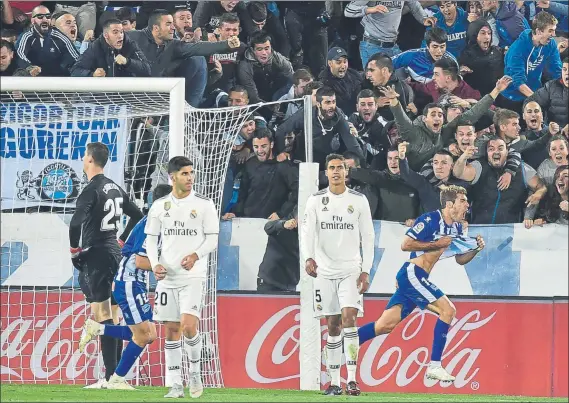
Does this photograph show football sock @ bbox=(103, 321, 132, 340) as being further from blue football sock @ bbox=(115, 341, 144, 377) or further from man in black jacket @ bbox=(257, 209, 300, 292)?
man in black jacket @ bbox=(257, 209, 300, 292)

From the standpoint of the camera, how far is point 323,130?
39.4ft

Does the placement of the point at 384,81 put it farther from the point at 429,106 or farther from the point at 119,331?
the point at 119,331

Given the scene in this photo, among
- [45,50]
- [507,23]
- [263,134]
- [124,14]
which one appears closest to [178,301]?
[263,134]

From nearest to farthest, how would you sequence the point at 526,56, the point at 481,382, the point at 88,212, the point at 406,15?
the point at 88,212, the point at 481,382, the point at 526,56, the point at 406,15

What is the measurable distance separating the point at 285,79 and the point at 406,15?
172cm

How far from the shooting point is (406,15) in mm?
13438

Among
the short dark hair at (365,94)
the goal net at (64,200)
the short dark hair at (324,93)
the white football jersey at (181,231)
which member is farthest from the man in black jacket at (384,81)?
the white football jersey at (181,231)

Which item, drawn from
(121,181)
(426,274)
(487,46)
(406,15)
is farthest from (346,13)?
(426,274)

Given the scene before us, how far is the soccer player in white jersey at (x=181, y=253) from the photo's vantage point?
833 centimetres

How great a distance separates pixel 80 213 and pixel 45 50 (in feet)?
12.0

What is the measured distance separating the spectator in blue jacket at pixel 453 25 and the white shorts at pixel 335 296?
190 inches

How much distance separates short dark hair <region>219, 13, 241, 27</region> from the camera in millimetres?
12805

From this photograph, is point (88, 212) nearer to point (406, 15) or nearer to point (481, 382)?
point (481, 382)

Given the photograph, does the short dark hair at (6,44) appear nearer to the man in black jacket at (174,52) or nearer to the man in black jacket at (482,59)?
the man in black jacket at (174,52)
